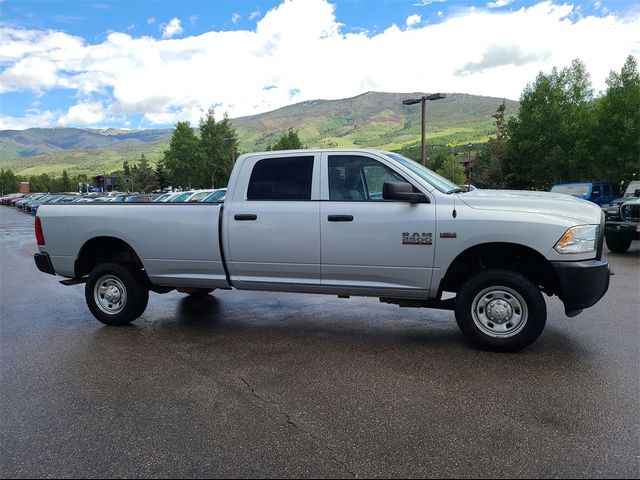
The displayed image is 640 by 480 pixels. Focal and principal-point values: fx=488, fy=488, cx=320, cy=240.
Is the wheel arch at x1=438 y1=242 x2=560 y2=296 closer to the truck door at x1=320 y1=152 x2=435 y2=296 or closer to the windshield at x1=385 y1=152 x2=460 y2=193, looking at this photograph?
the truck door at x1=320 y1=152 x2=435 y2=296

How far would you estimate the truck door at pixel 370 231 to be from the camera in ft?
15.7

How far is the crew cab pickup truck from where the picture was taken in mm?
4512

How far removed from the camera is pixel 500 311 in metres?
4.66

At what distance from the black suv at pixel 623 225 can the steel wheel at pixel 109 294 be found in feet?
33.7

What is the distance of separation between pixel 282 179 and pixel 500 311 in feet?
8.57

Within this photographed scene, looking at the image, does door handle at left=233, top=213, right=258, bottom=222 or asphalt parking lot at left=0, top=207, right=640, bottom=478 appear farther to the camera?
door handle at left=233, top=213, right=258, bottom=222

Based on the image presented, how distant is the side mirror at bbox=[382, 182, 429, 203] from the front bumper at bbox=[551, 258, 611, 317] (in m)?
1.38

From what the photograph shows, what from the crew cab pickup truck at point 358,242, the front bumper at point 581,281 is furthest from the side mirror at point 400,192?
the front bumper at point 581,281

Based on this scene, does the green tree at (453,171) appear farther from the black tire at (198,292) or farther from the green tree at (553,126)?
the black tire at (198,292)

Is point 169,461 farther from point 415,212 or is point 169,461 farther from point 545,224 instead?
point 545,224

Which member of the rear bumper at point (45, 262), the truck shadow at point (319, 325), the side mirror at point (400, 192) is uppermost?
the side mirror at point (400, 192)

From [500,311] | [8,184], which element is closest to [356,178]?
[500,311]

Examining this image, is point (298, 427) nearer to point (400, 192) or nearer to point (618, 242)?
point (400, 192)

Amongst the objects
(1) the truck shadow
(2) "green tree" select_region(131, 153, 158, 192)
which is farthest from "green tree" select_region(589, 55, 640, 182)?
(2) "green tree" select_region(131, 153, 158, 192)
